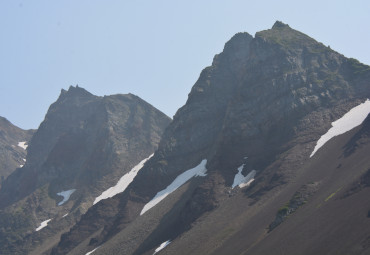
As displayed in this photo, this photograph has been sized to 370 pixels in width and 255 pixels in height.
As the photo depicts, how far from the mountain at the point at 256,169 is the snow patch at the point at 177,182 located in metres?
0.52

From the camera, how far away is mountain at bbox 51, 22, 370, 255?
8300cm

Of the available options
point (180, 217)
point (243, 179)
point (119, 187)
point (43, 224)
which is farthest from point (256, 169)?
point (43, 224)

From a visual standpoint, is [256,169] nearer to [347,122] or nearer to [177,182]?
[347,122]

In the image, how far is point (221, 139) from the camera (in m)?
143

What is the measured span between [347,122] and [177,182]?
57673 mm

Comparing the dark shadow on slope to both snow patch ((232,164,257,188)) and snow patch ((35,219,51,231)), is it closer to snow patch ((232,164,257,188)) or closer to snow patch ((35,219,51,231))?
snow patch ((232,164,257,188))

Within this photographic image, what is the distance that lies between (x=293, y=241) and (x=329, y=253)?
39.5 feet

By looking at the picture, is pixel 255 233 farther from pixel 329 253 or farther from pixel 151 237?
pixel 151 237

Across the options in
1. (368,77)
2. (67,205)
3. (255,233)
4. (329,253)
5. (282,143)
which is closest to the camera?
(329,253)

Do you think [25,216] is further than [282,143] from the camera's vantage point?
Yes

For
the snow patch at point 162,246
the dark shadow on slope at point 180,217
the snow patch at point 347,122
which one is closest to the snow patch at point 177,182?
the dark shadow on slope at point 180,217

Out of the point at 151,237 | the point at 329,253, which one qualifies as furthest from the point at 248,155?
the point at 329,253

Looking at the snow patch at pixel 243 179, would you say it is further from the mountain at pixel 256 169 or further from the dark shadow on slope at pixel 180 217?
the dark shadow on slope at pixel 180 217

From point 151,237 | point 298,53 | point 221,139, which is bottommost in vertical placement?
point 151,237
